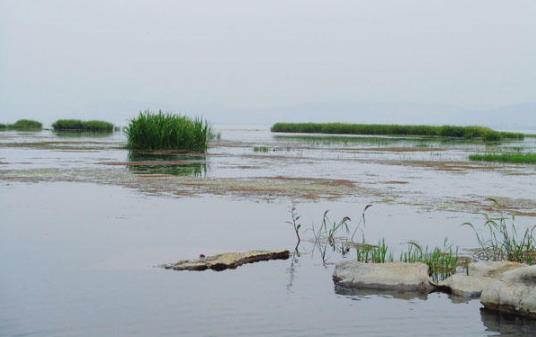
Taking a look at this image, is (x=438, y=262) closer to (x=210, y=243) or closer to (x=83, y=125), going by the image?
(x=210, y=243)

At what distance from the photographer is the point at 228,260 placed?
29.2ft

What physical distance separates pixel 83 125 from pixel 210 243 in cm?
5767

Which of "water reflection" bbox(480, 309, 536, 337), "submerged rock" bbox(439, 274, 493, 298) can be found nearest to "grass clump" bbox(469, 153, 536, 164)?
"submerged rock" bbox(439, 274, 493, 298)

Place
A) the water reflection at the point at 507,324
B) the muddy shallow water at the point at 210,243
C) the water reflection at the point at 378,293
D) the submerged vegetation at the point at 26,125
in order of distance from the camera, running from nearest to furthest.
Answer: the water reflection at the point at 507,324, the muddy shallow water at the point at 210,243, the water reflection at the point at 378,293, the submerged vegetation at the point at 26,125

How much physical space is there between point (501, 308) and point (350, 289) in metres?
1.55

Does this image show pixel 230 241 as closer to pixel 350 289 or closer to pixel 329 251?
pixel 329 251

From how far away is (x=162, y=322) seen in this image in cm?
669

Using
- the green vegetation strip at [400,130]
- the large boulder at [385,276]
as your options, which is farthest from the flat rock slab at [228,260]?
the green vegetation strip at [400,130]

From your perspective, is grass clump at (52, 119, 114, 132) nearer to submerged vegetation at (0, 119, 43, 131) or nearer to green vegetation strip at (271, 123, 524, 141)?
submerged vegetation at (0, 119, 43, 131)

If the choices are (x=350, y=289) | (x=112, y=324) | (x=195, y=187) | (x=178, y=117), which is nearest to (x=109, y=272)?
(x=112, y=324)

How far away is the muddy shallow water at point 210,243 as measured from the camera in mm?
6793

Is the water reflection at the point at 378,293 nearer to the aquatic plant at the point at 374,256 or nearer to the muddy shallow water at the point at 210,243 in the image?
the muddy shallow water at the point at 210,243

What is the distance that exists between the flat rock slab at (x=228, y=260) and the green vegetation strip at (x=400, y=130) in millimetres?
50113

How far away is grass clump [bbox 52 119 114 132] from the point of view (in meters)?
65.2
